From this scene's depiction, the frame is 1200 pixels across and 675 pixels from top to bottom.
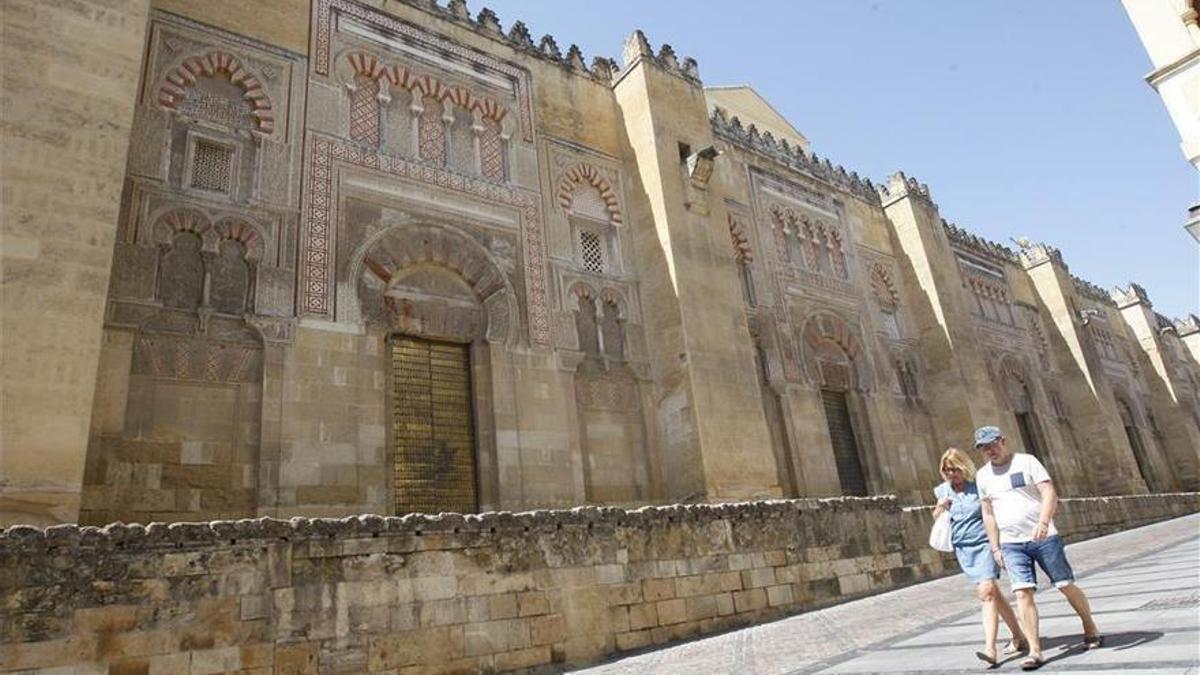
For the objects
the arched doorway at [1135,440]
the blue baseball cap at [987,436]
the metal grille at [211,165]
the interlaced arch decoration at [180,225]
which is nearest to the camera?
the blue baseball cap at [987,436]

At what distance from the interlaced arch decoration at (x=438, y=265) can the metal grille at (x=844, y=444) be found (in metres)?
6.15

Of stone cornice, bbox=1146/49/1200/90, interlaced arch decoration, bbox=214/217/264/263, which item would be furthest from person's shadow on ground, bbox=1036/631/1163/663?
interlaced arch decoration, bbox=214/217/264/263

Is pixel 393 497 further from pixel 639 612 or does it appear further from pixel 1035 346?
pixel 1035 346

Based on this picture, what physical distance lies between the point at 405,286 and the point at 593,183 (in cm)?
352

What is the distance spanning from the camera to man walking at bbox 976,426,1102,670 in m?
2.87

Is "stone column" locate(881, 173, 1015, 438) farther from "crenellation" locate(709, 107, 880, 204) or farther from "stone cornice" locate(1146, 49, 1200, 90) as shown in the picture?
"stone cornice" locate(1146, 49, 1200, 90)

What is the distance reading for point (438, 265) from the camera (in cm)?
795

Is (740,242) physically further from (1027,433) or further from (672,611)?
(1027,433)

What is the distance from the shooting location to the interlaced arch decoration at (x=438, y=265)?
730 centimetres

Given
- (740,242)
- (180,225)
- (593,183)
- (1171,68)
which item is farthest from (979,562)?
(740,242)

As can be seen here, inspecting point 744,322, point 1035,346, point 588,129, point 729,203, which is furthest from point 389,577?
point 1035,346

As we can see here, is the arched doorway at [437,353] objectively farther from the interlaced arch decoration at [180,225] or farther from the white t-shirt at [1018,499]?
the white t-shirt at [1018,499]

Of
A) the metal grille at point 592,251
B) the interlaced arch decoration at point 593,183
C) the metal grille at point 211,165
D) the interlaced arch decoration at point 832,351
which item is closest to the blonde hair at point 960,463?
the metal grille at point 592,251

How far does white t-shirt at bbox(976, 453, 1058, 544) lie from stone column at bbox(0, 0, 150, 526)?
5.52 meters
